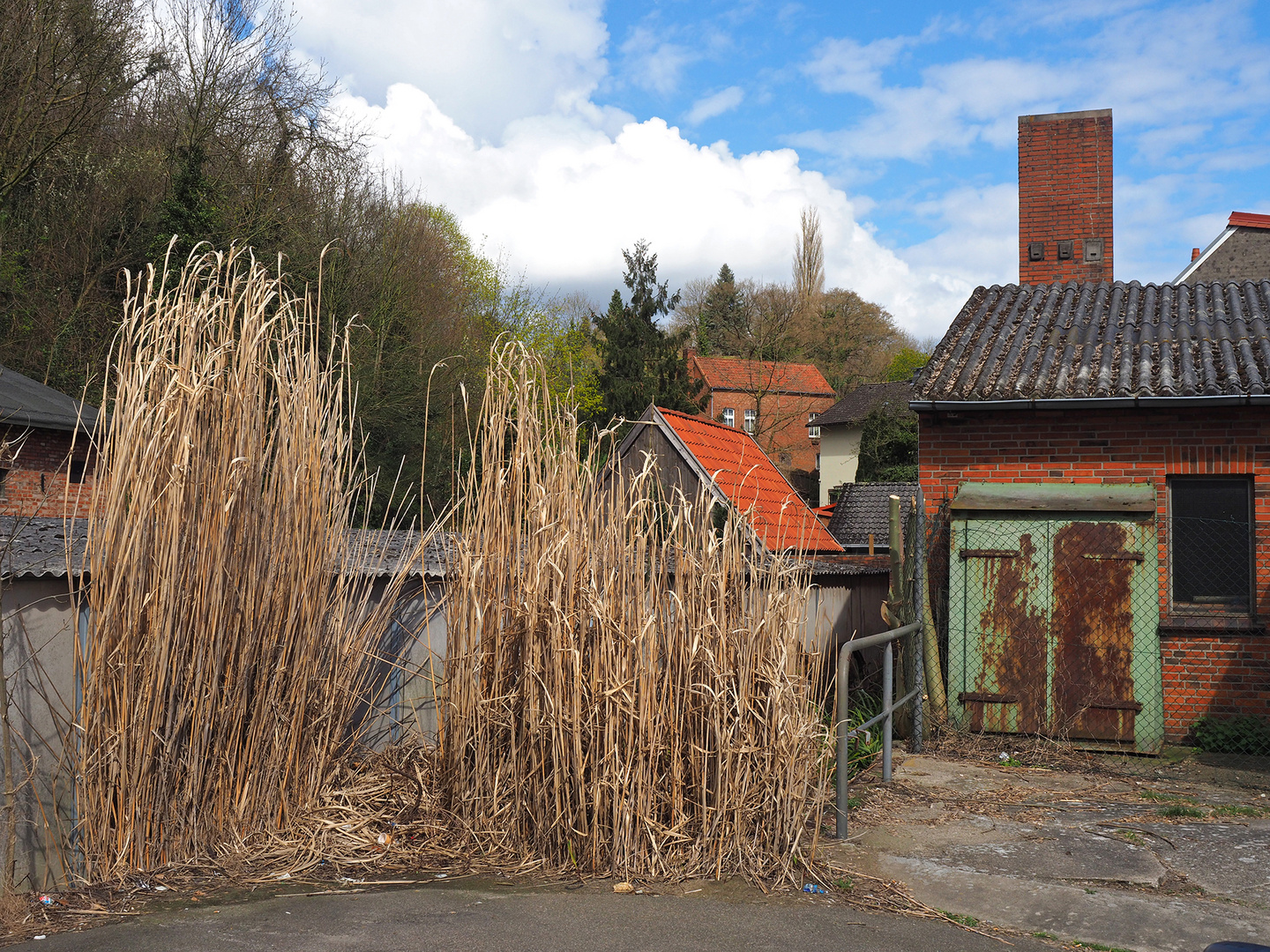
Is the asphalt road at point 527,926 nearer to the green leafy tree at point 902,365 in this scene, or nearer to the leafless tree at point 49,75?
the leafless tree at point 49,75

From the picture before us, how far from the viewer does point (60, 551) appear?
4258 mm

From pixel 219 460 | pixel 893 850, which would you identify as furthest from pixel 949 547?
pixel 219 460

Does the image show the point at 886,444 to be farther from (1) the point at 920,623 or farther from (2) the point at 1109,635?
(1) the point at 920,623

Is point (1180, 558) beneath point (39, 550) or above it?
above

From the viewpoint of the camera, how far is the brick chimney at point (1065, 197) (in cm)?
1228

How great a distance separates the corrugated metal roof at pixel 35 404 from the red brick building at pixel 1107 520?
10.2 metres

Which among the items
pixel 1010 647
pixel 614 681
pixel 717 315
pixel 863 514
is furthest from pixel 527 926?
pixel 717 315

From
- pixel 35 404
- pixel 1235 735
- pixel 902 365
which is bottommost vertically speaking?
pixel 1235 735

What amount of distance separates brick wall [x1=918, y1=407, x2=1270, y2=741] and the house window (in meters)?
0.18

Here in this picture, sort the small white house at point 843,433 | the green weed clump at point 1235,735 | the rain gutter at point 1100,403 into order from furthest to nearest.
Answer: the small white house at point 843,433, the rain gutter at point 1100,403, the green weed clump at point 1235,735

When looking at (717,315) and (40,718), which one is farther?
(717,315)

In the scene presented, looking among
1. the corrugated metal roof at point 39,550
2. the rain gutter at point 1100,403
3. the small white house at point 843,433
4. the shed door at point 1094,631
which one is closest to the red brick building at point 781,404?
the small white house at point 843,433

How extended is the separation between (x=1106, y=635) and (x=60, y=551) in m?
6.70

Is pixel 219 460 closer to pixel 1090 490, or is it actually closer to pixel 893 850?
pixel 893 850
